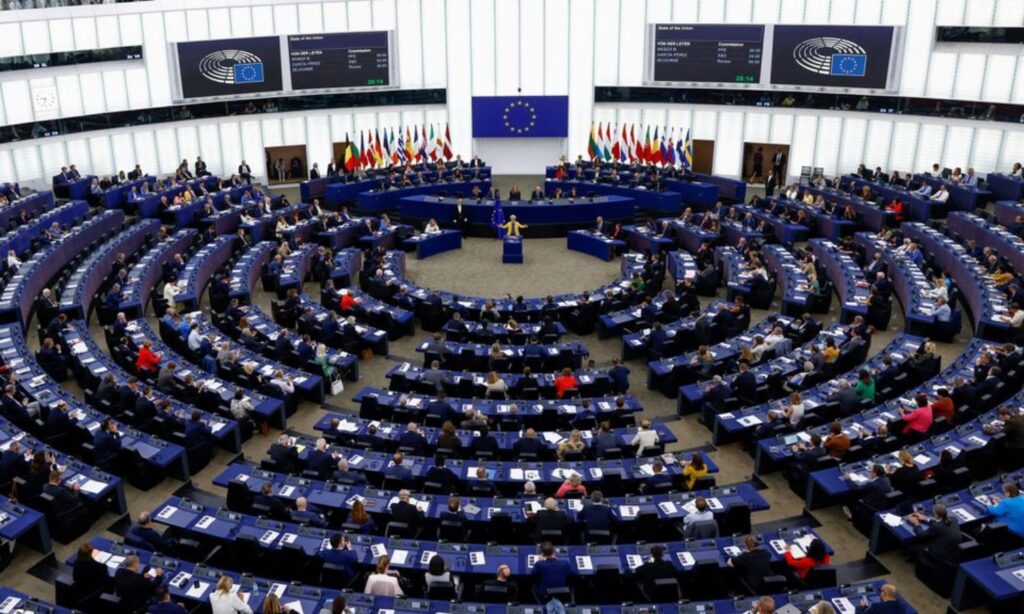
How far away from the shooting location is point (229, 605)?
10758 mm

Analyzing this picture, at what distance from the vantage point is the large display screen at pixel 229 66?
39094 millimetres

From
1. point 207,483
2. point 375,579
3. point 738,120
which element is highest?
point 738,120

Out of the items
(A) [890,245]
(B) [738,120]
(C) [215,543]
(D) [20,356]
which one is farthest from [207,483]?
(B) [738,120]

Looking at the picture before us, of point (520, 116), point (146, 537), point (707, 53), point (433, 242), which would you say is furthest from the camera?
point (520, 116)

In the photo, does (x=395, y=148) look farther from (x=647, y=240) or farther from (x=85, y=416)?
(x=85, y=416)

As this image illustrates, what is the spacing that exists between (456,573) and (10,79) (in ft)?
109

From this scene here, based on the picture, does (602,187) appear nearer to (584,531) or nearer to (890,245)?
(890,245)

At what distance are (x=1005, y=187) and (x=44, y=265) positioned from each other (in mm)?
34318

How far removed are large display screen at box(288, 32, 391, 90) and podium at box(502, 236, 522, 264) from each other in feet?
50.6

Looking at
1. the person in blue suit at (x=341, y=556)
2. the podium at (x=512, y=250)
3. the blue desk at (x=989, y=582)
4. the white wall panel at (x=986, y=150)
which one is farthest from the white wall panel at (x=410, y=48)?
the blue desk at (x=989, y=582)

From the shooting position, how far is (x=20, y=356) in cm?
1930

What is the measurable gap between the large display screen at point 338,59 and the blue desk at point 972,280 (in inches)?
1017

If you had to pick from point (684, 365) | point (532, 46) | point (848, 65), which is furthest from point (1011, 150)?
point (684, 365)

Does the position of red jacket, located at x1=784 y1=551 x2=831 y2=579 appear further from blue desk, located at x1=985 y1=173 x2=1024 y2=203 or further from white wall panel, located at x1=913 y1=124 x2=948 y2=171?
white wall panel, located at x1=913 y1=124 x2=948 y2=171
